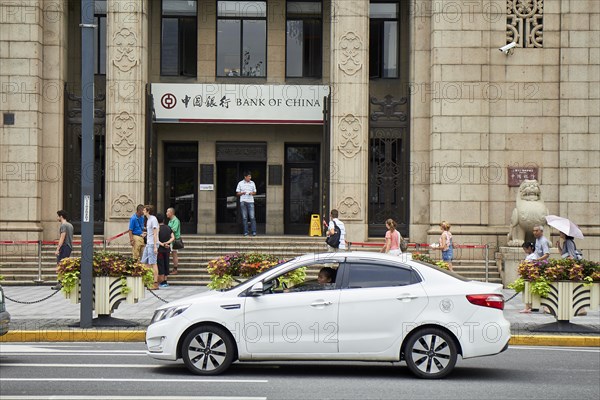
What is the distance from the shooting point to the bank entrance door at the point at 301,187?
30219 millimetres

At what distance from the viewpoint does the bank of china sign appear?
28.4 meters

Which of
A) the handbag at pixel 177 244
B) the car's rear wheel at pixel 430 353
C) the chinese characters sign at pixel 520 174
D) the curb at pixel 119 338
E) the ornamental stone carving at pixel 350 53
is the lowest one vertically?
the curb at pixel 119 338

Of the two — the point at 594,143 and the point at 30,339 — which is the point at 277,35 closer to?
the point at 594,143

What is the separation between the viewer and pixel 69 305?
19.3 metres

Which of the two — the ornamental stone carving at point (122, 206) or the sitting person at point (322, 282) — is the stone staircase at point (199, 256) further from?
the sitting person at point (322, 282)

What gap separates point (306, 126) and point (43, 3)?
8507mm

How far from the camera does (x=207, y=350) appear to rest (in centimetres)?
1160

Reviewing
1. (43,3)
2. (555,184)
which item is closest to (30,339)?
(43,3)

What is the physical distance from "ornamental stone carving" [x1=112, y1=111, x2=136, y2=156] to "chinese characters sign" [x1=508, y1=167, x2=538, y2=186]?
32.2 feet

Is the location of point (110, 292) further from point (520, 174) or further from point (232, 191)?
point (232, 191)

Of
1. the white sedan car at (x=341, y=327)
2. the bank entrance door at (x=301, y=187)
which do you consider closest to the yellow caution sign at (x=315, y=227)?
the bank entrance door at (x=301, y=187)

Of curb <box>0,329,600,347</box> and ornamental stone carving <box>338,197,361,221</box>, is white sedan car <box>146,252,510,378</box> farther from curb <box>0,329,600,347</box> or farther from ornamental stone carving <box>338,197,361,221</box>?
ornamental stone carving <box>338,197,361,221</box>

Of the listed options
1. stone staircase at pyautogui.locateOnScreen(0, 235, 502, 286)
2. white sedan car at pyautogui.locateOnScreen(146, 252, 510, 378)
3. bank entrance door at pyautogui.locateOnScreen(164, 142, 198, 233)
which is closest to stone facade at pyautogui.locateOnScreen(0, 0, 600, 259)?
stone staircase at pyautogui.locateOnScreen(0, 235, 502, 286)

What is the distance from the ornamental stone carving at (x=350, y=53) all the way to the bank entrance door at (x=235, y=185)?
5.26m
